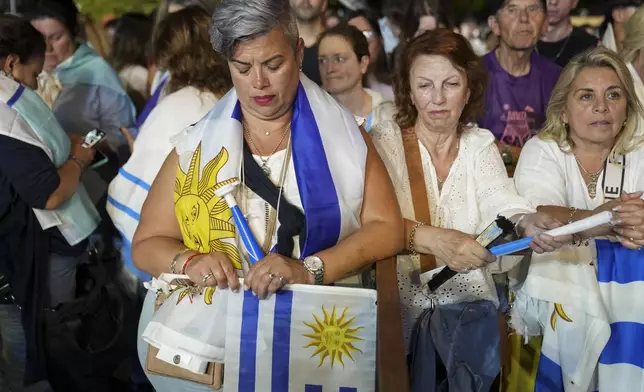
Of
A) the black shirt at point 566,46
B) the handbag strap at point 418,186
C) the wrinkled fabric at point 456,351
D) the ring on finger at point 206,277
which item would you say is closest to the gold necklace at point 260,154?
the ring on finger at point 206,277

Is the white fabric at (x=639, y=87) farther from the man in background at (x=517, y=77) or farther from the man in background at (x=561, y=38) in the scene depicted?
the man in background at (x=561, y=38)

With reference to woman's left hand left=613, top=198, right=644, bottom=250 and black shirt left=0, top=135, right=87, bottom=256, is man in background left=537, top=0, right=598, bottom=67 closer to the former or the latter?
woman's left hand left=613, top=198, right=644, bottom=250

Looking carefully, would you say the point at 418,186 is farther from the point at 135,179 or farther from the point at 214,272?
the point at 135,179

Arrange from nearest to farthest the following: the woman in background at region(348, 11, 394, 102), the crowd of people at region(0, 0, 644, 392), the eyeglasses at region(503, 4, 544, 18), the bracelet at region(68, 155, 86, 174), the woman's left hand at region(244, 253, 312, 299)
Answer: the woman's left hand at region(244, 253, 312, 299) < the crowd of people at region(0, 0, 644, 392) < the bracelet at region(68, 155, 86, 174) < the eyeglasses at region(503, 4, 544, 18) < the woman in background at region(348, 11, 394, 102)

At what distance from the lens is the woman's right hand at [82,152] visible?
12.7 feet

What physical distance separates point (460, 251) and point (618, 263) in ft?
2.26

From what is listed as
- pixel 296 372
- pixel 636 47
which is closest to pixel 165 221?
pixel 296 372

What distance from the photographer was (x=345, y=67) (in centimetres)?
444

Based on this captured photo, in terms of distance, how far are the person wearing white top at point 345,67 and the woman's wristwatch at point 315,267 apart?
1.87 metres

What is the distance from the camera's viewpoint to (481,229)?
307cm

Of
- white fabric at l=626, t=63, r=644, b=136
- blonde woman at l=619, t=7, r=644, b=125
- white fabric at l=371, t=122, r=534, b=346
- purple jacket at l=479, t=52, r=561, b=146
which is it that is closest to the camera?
white fabric at l=371, t=122, r=534, b=346

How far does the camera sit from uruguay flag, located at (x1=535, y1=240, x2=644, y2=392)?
3076 millimetres

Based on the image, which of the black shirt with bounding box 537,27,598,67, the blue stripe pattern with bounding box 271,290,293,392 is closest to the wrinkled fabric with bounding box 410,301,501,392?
the blue stripe pattern with bounding box 271,290,293,392

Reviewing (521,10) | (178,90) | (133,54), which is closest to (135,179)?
(178,90)
